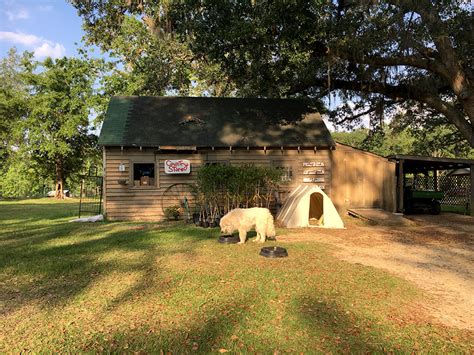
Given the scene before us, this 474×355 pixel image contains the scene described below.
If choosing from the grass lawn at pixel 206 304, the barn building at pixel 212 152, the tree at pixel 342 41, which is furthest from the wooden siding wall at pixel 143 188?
the grass lawn at pixel 206 304

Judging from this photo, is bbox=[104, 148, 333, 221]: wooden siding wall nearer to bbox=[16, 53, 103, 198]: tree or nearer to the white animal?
the white animal

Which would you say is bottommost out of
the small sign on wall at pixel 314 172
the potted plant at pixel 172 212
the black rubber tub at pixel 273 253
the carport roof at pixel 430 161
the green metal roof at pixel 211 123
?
the black rubber tub at pixel 273 253

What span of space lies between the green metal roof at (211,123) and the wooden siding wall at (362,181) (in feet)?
4.44

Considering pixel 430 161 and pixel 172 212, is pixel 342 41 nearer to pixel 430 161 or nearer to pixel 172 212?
pixel 430 161

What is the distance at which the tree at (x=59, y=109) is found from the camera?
30.1m

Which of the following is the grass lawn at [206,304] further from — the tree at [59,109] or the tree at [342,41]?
the tree at [59,109]

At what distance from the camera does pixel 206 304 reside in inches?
175

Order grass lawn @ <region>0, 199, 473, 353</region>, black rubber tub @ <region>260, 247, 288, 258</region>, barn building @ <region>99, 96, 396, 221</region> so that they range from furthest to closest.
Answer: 1. barn building @ <region>99, 96, 396, 221</region>
2. black rubber tub @ <region>260, 247, 288, 258</region>
3. grass lawn @ <region>0, 199, 473, 353</region>

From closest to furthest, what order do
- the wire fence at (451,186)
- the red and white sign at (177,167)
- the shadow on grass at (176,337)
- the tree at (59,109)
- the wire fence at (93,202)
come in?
1. the shadow on grass at (176,337)
2. the red and white sign at (177,167)
3. the wire fence at (93,202)
4. the wire fence at (451,186)
5. the tree at (59,109)

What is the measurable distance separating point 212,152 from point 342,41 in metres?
6.70

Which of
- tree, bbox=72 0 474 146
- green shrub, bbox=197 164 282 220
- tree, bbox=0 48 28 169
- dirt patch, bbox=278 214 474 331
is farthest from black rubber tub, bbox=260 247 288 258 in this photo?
tree, bbox=0 48 28 169

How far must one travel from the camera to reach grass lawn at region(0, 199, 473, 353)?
3.48 meters

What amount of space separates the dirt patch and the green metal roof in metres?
5.14

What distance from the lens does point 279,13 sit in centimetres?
1133
